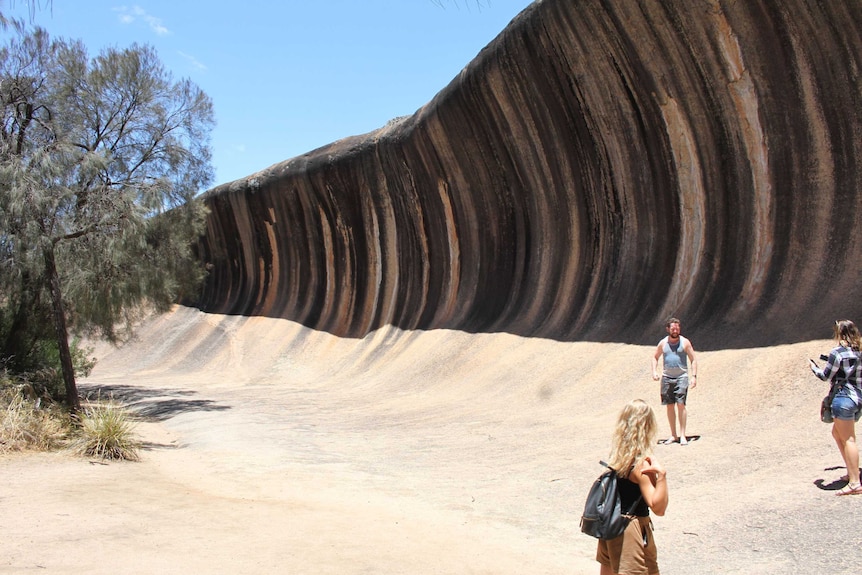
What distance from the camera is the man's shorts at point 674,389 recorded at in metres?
7.23

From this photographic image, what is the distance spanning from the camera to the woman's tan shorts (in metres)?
3.03

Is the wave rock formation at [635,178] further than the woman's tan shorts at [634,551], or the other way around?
the wave rock formation at [635,178]

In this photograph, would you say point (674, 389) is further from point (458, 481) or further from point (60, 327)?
point (60, 327)

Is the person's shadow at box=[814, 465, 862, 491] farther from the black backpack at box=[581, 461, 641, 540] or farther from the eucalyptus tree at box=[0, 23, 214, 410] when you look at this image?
the eucalyptus tree at box=[0, 23, 214, 410]

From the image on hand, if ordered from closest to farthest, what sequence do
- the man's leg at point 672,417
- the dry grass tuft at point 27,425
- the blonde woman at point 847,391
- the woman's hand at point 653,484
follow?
the woman's hand at point 653,484, the blonde woman at point 847,391, the man's leg at point 672,417, the dry grass tuft at point 27,425

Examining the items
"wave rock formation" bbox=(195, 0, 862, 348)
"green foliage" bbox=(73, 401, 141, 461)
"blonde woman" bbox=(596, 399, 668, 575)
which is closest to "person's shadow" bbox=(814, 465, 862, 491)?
"blonde woman" bbox=(596, 399, 668, 575)

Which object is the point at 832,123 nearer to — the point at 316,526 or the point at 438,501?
the point at 438,501

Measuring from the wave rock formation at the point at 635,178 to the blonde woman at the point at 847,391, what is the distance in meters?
3.95

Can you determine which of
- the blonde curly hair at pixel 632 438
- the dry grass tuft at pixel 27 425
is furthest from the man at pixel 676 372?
the dry grass tuft at pixel 27 425

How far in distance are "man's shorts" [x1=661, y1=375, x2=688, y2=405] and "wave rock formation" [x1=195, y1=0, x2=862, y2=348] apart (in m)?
2.63

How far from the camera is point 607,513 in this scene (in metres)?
3.04

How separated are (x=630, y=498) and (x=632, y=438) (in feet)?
0.78

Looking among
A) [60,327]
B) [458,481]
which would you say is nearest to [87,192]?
[60,327]

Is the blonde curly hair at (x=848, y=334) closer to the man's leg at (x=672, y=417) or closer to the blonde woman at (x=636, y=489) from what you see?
the man's leg at (x=672, y=417)
